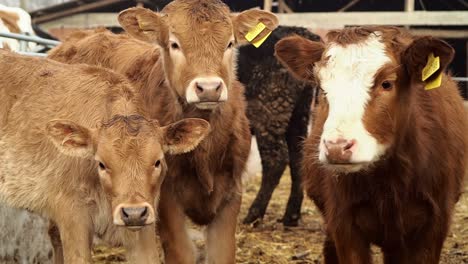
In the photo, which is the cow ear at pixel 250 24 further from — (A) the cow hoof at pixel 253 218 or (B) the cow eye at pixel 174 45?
(A) the cow hoof at pixel 253 218

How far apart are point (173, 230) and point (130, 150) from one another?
93 centimetres

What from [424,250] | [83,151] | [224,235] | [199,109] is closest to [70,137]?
[83,151]

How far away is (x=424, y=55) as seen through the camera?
4254mm

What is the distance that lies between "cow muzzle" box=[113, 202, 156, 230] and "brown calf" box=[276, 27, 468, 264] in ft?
3.06

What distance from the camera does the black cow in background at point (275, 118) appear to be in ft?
29.1

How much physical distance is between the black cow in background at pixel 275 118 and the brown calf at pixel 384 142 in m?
3.84

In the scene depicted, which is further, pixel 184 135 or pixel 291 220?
pixel 291 220

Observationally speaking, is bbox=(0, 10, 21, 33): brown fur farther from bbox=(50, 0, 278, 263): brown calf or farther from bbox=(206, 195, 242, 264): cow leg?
bbox=(206, 195, 242, 264): cow leg

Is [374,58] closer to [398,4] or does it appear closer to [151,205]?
[151,205]

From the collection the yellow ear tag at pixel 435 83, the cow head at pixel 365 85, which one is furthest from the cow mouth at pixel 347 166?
the yellow ear tag at pixel 435 83

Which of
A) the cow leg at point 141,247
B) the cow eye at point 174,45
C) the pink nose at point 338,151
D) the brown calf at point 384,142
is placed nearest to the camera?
the pink nose at point 338,151

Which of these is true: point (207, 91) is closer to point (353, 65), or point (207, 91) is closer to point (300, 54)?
point (300, 54)

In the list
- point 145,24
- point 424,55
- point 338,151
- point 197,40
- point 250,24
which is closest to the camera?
point 338,151

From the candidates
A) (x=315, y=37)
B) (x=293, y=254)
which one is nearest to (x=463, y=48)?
(x=315, y=37)
